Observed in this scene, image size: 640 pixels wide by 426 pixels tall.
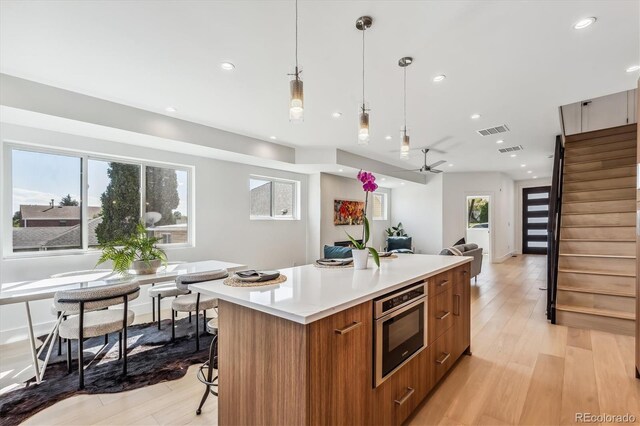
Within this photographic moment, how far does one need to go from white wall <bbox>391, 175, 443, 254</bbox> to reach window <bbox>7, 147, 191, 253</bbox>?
6.99m

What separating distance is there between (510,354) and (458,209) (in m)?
6.77

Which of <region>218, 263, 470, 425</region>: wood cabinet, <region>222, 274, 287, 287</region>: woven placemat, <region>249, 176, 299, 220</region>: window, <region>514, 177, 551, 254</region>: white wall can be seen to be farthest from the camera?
<region>514, 177, 551, 254</region>: white wall

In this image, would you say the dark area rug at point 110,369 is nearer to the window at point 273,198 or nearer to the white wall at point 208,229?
the white wall at point 208,229

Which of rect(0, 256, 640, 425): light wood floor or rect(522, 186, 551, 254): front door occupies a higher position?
rect(522, 186, 551, 254): front door

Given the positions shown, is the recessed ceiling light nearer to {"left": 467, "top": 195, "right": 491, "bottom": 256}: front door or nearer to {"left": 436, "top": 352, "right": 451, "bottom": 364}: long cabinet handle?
{"left": 436, "top": 352, "right": 451, "bottom": 364}: long cabinet handle

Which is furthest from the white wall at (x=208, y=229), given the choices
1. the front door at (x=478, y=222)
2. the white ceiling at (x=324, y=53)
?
the front door at (x=478, y=222)

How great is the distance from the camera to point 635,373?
95.7 inches

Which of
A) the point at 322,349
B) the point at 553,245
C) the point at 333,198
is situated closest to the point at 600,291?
the point at 553,245

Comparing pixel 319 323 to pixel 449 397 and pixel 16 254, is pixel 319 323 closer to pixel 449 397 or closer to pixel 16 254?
pixel 449 397

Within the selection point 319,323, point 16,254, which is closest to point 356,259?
point 319,323

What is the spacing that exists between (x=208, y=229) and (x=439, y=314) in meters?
4.02

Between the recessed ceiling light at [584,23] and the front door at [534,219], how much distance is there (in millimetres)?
9919

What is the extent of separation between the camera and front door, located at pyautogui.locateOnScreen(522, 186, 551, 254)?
1036cm

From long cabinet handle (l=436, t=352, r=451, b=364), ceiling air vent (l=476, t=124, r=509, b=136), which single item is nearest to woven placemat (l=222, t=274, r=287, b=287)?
long cabinet handle (l=436, t=352, r=451, b=364)
